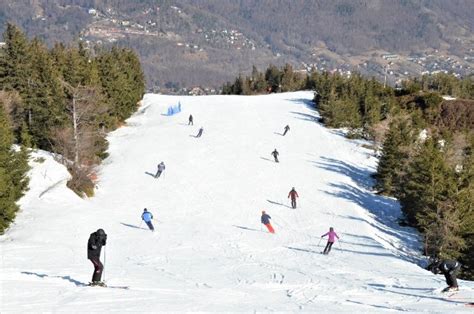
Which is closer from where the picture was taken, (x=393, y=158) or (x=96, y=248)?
(x=96, y=248)

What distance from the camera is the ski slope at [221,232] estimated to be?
1562 cm

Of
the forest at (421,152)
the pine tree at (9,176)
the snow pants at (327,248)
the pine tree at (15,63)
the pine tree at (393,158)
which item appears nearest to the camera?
the snow pants at (327,248)

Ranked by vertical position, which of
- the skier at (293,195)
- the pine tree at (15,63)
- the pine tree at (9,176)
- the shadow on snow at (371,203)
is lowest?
the shadow on snow at (371,203)

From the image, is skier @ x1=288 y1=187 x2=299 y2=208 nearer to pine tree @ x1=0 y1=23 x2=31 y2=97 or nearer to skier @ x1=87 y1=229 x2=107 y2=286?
skier @ x1=87 y1=229 x2=107 y2=286

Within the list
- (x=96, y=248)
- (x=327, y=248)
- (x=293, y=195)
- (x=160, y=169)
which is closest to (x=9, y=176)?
(x=96, y=248)

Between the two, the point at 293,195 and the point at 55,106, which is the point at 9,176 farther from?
the point at 55,106

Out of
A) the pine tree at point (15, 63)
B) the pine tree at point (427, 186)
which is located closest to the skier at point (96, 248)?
the pine tree at point (427, 186)

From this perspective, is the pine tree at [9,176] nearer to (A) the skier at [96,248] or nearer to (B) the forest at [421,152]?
(A) the skier at [96,248]

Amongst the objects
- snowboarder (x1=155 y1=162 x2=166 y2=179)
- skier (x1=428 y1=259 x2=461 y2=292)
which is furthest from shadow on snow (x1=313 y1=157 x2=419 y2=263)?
skier (x1=428 y1=259 x2=461 y2=292)

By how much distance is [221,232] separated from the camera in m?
28.8

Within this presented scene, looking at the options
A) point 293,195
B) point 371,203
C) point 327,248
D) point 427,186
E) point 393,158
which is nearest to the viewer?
point 327,248

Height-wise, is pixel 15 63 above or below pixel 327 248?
above

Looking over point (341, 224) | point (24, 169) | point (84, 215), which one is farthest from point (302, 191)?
point (24, 169)

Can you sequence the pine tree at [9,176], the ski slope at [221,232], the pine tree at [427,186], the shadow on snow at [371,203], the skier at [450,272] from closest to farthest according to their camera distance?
the ski slope at [221,232] < the skier at [450,272] < the pine tree at [9,176] < the pine tree at [427,186] < the shadow on snow at [371,203]
